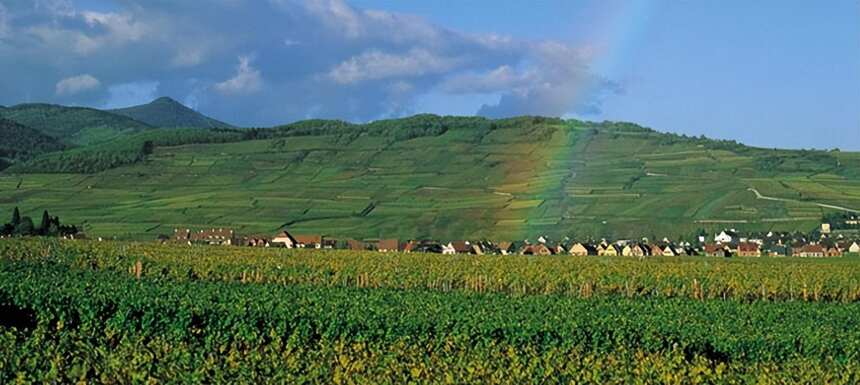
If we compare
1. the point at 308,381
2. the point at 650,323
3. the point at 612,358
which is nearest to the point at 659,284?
the point at 650,323

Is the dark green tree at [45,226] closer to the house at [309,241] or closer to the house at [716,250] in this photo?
the house at [309,241]

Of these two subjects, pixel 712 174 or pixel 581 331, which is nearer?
pixel 581 331

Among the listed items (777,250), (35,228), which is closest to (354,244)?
(35,228)

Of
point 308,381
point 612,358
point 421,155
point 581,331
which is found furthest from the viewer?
point 421,155

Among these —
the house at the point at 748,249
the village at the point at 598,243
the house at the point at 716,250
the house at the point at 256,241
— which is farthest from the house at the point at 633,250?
the house at the point at 256,241

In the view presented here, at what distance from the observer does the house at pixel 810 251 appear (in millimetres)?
97500

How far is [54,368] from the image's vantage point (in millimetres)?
14219

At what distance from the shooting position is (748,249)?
103 metres

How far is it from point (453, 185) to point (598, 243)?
1349 inches

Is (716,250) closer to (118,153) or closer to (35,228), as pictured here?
(35,228)

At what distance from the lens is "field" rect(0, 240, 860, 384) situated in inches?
600

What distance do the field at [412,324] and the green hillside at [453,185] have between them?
2350 inches

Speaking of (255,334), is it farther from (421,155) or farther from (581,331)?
(421,155)

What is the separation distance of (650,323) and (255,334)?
30.9 feet
